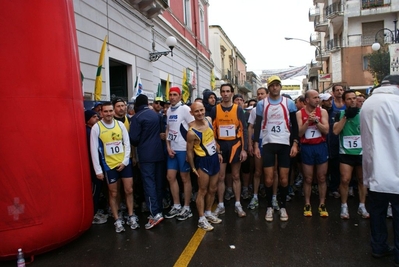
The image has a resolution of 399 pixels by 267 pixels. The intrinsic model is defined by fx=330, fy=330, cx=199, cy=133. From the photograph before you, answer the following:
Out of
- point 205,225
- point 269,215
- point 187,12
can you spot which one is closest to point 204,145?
point 205,225

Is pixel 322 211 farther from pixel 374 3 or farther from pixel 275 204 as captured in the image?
pixel 374 3

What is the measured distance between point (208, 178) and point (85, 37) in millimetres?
5215

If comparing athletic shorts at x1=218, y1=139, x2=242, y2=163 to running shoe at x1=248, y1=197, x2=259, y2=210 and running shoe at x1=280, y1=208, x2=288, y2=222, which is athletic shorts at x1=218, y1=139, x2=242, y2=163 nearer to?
running shoe at x1=248, y1=197, x2=259, y2=210

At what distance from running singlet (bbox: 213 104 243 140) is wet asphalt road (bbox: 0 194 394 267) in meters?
1.25

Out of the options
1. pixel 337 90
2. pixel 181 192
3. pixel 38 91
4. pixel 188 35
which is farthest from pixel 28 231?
pixel 188 35

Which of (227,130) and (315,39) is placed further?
(315,39)

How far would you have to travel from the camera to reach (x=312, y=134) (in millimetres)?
4988

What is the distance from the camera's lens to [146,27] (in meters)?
11.8

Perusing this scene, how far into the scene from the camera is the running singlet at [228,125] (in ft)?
17.0

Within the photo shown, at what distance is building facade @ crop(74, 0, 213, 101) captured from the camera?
797 centimetres

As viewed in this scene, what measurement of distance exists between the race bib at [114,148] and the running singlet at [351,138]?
10.5ft

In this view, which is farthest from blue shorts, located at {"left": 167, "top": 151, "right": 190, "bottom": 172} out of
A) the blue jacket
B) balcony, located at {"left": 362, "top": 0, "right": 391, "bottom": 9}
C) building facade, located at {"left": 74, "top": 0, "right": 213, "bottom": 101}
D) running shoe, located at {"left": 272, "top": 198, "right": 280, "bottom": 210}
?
balcony, located at {"left": 362, "top": 0, "right": 391, "bottom": 9}

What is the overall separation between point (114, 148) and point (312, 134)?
2923 mm

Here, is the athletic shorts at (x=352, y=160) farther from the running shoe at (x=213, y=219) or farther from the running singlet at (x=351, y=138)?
the running shoe at (x=213, y=219)
